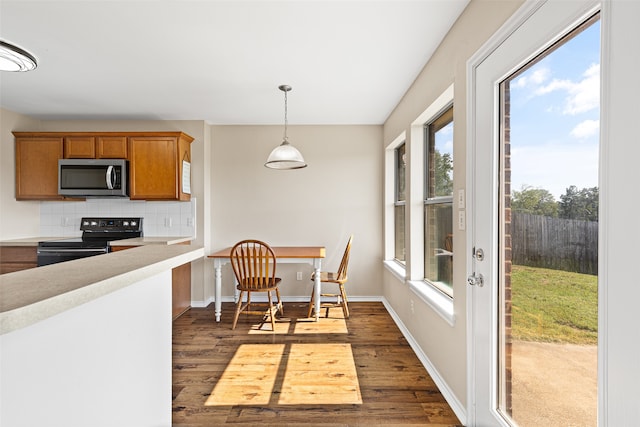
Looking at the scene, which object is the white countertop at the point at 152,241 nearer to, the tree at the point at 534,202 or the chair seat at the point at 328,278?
the chair seat at the point at 328,278

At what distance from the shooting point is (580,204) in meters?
1.18

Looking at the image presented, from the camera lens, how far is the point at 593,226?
1.12 meters

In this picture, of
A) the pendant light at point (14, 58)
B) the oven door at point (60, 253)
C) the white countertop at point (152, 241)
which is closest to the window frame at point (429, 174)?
the pendant light at point (14, 58)

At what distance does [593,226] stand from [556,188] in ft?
0.74

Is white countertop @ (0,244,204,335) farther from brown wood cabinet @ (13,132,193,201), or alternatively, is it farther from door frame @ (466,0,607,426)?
brown wood cabinet @ (13,132,193,201)

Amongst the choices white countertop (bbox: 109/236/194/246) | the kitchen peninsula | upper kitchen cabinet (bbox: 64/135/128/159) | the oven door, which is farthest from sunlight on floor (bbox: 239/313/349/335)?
upper kitchen cabinet (bbox: 64/135/128/159)

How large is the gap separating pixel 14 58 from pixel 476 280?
2030mm

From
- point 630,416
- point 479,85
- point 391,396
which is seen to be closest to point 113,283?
point 630,416

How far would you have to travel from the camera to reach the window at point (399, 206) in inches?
166

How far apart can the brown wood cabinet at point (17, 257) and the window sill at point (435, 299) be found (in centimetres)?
386

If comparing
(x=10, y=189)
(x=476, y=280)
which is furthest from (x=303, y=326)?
(x=10, y=189)

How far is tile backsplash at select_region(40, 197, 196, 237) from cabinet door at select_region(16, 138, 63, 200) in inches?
13.2

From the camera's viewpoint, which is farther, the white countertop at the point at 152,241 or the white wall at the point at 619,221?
the white countertop at the point at 152,241

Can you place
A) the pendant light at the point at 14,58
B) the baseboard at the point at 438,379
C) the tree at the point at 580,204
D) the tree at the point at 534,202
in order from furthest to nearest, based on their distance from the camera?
the baseboard at the point at 438,379 < the tree at the point at 534,202 < the tree at the point at 580,204 < the pendant light at the point at 14,58
